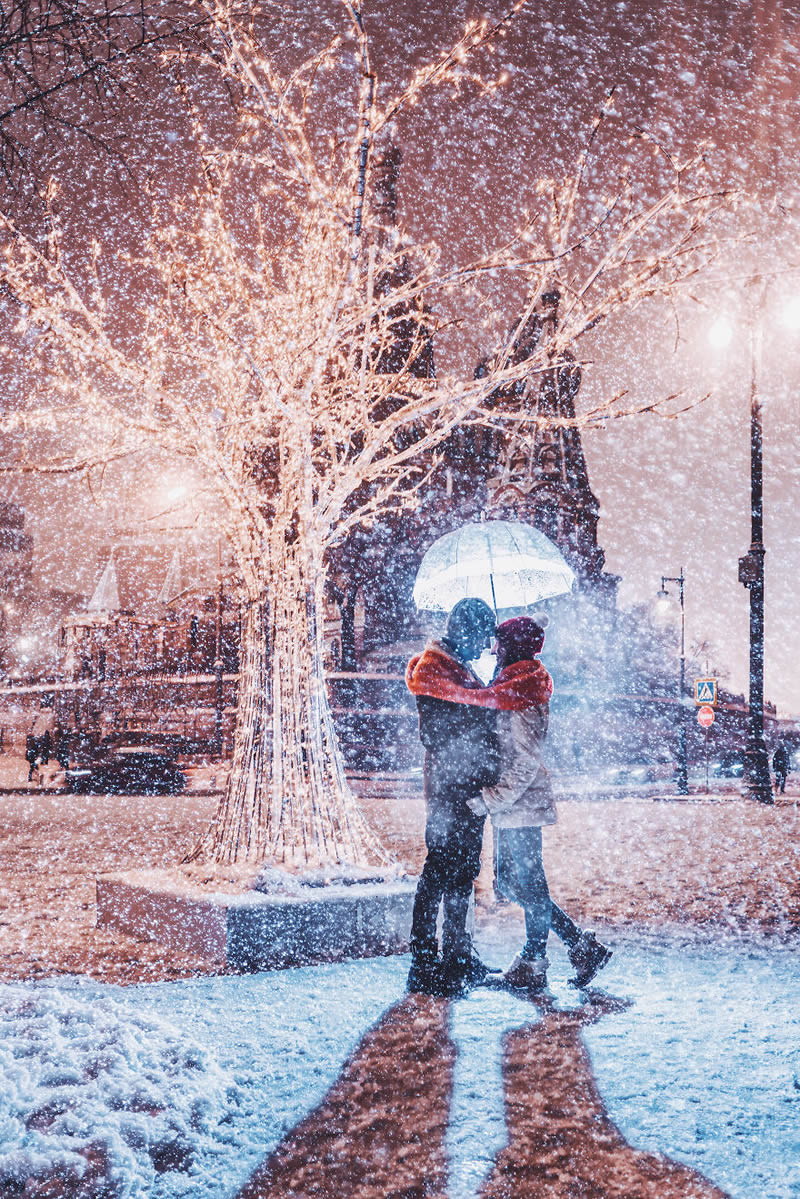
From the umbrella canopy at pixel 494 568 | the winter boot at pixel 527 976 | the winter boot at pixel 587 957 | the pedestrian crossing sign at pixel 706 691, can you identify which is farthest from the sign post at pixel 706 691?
the winter boot at pixel 527 976

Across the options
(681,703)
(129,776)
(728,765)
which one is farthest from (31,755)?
(728,765)

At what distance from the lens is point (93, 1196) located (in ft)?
8.14

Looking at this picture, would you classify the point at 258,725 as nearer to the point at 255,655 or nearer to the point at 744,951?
the point at 255,655

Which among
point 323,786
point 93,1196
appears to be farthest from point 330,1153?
point 323,786

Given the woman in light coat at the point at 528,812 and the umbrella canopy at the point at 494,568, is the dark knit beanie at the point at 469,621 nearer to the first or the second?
the woman in light coat at the point at 528,812

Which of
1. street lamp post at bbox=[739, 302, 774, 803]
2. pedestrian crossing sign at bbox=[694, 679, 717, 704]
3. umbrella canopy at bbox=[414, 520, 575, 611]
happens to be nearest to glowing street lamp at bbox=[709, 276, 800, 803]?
street lamp post at bbox=[739, 302, 774, 803]

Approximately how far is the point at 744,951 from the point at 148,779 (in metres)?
18.3

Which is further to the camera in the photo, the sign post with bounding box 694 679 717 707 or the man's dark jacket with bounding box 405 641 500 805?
the sign post with bounding box 694 679 717 707

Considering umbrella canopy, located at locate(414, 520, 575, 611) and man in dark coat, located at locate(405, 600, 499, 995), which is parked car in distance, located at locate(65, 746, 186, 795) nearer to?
umbrella canopy, located at locate(414, 520, 575, 611)

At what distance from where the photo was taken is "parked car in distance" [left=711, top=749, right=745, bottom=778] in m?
32.8

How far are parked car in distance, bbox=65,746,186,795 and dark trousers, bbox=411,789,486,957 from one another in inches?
667

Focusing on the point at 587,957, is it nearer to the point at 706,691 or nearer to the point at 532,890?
the point at 532,890

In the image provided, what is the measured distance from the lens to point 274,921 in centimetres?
476

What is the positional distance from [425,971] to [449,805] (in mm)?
849
